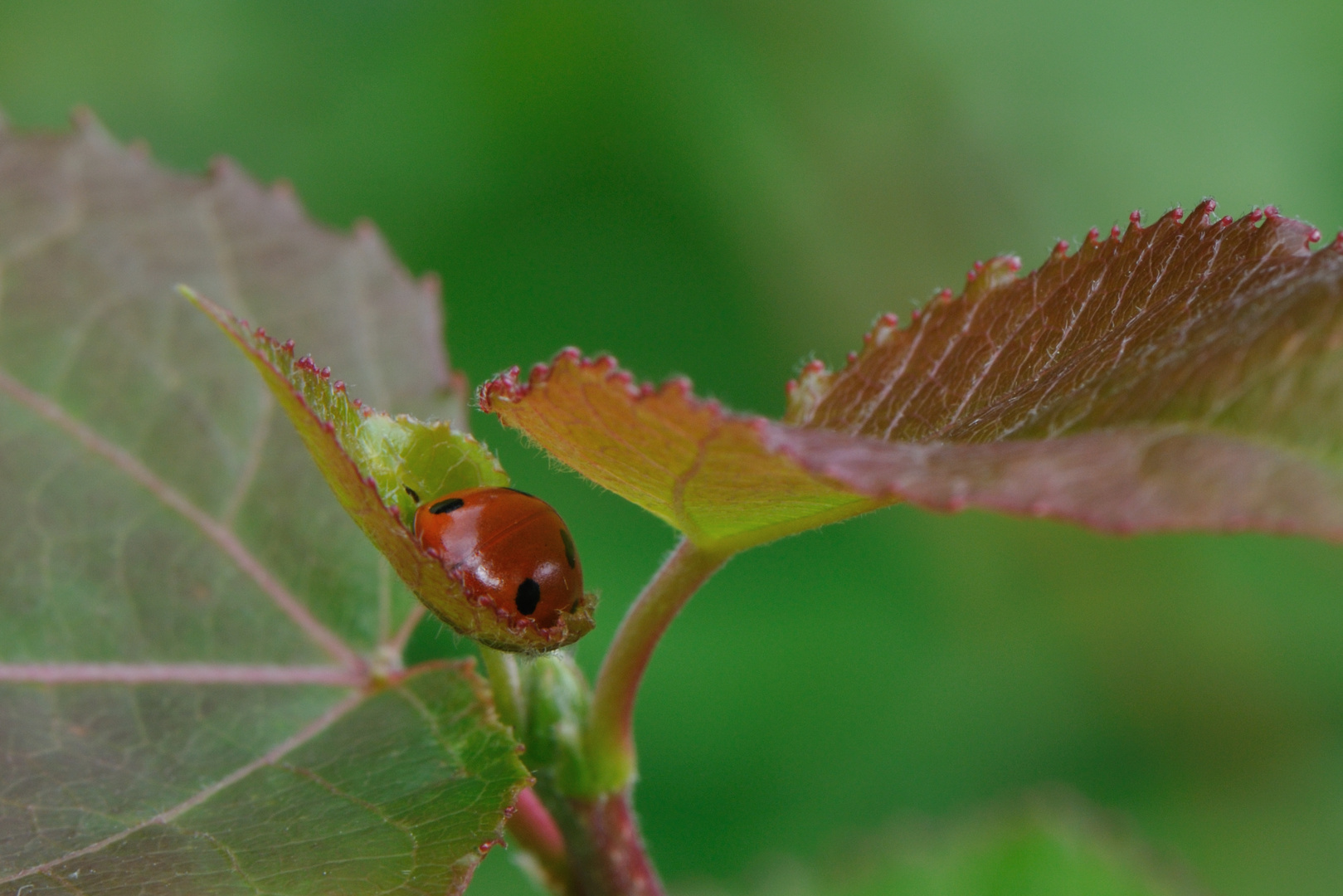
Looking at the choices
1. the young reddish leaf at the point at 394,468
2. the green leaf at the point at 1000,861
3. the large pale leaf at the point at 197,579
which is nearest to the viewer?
the young reddish leaf at the point at 394,468

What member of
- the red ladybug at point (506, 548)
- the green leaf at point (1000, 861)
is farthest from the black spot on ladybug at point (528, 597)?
the green leaf at point (1000, 861)

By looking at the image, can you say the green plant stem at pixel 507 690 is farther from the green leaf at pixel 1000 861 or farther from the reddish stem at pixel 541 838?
the green leaf at pixel 1000 861

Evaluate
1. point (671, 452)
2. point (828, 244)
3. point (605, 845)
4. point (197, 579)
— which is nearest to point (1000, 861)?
point (605, 845)

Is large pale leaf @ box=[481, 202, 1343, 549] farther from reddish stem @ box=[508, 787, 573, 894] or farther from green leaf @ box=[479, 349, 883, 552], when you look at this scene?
reddish stem @ box=[508, 787, 573, 894]

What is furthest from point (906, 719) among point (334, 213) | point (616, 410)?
point (616, 410)

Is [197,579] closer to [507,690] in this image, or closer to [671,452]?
[507,690]

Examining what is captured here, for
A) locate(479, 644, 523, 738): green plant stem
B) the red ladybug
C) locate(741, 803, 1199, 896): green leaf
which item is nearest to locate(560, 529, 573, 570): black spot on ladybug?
the red ladybug
